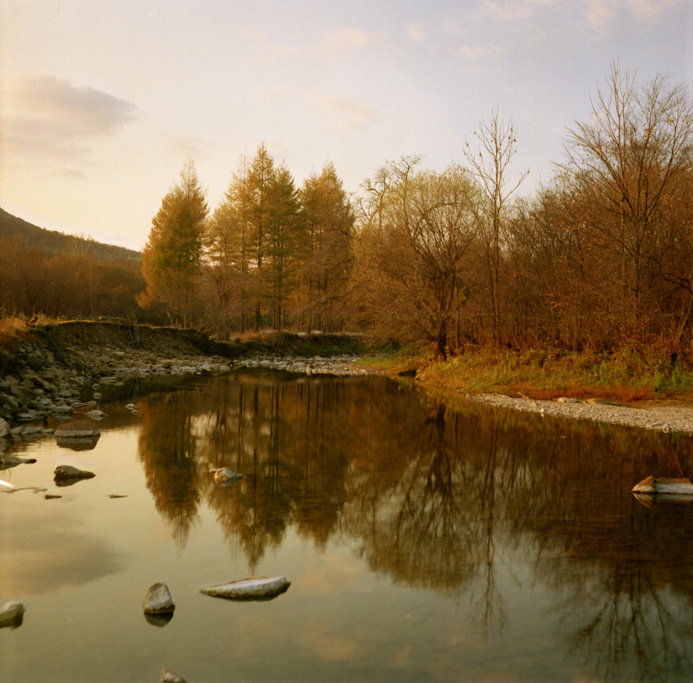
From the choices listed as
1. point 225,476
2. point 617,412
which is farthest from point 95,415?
point 617,412

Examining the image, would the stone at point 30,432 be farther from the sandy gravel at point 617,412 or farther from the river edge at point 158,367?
the sandy gravel at point 617,412

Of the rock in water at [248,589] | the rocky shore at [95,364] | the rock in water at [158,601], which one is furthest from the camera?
the rocky shore at [95,364]

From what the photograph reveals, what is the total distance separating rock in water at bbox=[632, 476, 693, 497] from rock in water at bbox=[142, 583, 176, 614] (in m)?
5.84

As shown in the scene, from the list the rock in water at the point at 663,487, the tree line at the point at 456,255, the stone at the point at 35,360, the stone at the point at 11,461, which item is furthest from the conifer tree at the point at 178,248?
the rock in water at the point at 663,487

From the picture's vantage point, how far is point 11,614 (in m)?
4.11

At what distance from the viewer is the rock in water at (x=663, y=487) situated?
24.2 feet

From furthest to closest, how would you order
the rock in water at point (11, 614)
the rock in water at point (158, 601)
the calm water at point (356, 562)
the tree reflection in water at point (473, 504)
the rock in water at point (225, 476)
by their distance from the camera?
1. the rock in water at point (225, 476)
2. the tree reflection in water at point (473, 504)
3. the rock in water at point (158, 601)
4. the rock in water at point (11, 614)
5. the calm water at point (356, 562)

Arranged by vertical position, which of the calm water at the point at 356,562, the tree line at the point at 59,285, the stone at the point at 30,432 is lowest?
the calm water at the point at 356,562

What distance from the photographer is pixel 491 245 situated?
21.7 meters

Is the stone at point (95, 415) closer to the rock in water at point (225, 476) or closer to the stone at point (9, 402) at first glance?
the stone at point (9, 402)

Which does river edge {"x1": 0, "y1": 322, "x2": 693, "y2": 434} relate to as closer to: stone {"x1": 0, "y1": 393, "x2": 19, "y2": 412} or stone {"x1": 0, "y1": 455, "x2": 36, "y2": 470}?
stone {"x1": 0, "y1": 393, "x2": 19, "y2": 412}

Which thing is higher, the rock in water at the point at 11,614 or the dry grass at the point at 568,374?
the dry grass at the point at 568,374

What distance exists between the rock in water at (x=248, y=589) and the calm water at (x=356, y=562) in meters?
0.11

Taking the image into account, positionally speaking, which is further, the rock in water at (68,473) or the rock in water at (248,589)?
the rock in water at (68,473)
